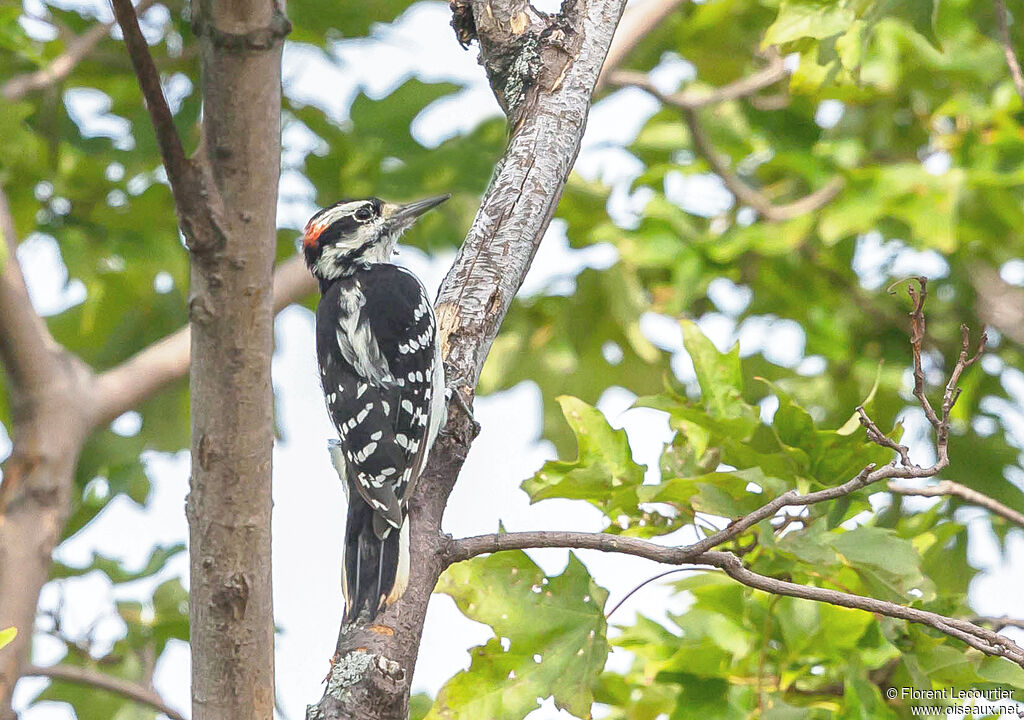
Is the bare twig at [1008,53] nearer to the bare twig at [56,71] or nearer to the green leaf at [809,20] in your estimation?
the green leaf at [809,20]

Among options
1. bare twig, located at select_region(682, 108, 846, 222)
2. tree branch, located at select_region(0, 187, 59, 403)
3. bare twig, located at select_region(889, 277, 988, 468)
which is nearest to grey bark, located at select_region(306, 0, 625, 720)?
bare twig, located at select_region(889, 277, 988, 468)

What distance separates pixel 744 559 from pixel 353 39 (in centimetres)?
308

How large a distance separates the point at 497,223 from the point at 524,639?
1.04m

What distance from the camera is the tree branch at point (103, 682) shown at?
3416mm

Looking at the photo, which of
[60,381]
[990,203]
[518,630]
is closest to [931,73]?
[990,203]

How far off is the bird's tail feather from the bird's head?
5.51ft

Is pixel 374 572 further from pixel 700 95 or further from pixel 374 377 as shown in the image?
pixel 700 95

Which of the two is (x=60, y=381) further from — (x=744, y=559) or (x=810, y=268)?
(x=810, y=268)

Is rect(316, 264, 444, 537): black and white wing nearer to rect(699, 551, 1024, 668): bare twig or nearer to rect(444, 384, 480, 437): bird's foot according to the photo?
rect(444, 384, 480, 437): bird's foot

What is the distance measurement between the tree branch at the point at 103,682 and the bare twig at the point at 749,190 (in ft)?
10.5

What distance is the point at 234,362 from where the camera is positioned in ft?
5.23

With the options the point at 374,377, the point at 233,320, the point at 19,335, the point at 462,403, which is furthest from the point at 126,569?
the point at 233,320

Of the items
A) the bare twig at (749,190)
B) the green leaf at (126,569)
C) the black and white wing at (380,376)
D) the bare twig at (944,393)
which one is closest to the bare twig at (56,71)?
the black and white wing at (380,376)

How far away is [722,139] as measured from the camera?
5.07 m
